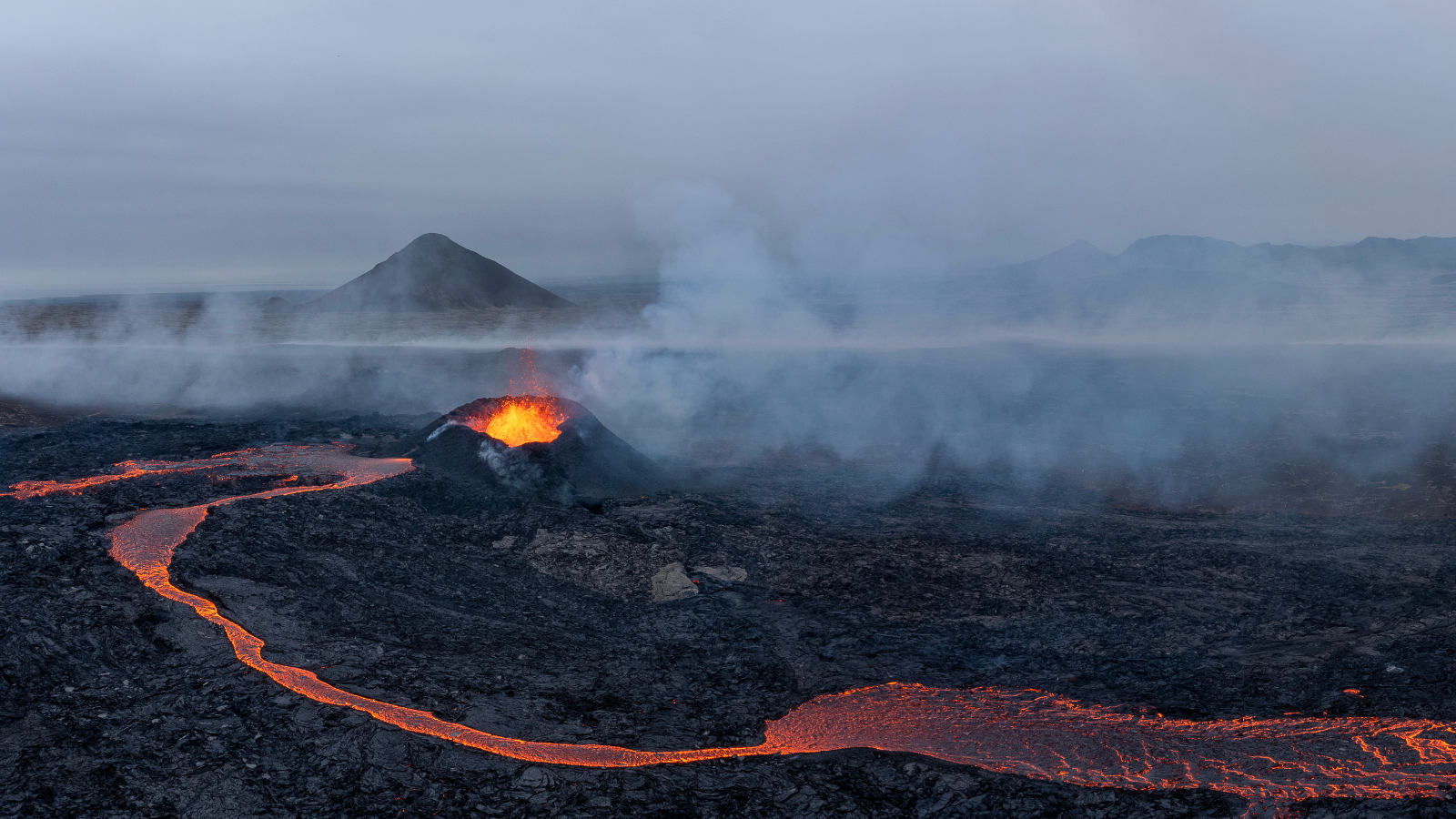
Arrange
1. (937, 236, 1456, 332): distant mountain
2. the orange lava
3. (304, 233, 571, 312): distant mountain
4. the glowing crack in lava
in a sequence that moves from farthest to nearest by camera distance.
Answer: (304, 233, 571, 312): distant mountain → (937, 236, 1456, 332): distant mountain → the orange lava → the glowing crack in lava

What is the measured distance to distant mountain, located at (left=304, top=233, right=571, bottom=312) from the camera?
145375 millimetres

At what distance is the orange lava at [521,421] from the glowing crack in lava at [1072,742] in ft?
44.0

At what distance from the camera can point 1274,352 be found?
7181 centimetres

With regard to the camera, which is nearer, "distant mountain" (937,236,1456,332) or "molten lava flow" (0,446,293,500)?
"molten lava flow" (0,446,293,500)

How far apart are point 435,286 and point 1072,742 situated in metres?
153

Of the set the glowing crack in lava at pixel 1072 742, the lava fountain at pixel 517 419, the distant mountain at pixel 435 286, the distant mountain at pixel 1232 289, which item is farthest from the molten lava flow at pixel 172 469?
the distant mountain at pixel 435 286

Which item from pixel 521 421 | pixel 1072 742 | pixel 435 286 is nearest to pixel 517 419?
pixel 521 421

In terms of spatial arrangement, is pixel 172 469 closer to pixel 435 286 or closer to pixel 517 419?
pixel 517 419

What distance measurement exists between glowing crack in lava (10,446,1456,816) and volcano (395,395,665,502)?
1048 cm

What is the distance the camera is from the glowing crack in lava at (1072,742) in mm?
10938

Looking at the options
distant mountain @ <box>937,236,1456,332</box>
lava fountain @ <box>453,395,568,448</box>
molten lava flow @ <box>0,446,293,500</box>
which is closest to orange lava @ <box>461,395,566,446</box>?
lava fountain @ <box>453,395,568,448</box>

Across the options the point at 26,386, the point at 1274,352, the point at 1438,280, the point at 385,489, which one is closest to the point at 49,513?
the point at 385,489

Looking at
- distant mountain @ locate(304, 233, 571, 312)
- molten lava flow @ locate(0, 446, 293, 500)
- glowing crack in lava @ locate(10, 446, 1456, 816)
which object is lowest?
glowing crack in lava @ locate(10, 446, 1456, 816)

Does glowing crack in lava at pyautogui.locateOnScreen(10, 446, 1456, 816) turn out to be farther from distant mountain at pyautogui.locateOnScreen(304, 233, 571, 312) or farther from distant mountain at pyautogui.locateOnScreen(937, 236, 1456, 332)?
distant mountain at pyautogui.locateOnScreen(304, 233, 571, 312)
